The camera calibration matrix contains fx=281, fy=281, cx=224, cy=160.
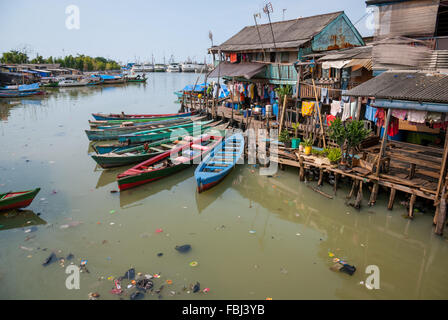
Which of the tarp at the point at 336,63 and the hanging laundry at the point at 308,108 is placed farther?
the hanging laundry at the point at 308,108

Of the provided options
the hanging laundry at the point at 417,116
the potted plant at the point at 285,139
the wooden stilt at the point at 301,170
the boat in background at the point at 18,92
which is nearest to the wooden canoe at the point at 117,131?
the potted plant at the point at 285,139

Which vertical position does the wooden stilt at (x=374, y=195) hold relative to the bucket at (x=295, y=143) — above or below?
below

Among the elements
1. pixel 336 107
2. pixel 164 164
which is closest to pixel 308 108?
pixel 336 107

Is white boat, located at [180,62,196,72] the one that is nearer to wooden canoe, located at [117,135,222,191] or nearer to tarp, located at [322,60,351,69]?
wooden canoe, located at [117,135,222,191]

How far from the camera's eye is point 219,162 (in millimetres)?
11688

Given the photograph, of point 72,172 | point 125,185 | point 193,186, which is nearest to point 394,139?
point 193,186

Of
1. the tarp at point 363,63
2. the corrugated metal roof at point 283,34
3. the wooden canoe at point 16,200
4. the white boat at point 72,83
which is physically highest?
the corrugated metal roof at point 283,34

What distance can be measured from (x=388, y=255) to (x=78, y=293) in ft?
24.0

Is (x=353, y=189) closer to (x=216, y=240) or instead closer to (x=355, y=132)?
(x=355, y=132)

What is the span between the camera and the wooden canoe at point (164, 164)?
33.6 feet

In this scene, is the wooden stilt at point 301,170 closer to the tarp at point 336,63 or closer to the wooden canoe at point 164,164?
the wooden canoe at point 164,164

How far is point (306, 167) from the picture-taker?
10906mm

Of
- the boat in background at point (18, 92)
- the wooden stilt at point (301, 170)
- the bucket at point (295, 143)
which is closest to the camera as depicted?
the wooden stilt at point (301, 170)

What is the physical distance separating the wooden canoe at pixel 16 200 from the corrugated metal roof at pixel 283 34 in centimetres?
1435
